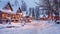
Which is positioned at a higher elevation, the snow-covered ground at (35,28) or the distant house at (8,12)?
the distant house at (8,12)

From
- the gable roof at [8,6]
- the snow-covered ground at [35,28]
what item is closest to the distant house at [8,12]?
the gable roof at [8,6]

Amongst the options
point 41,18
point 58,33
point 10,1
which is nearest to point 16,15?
point 10,1

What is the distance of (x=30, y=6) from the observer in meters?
1.80

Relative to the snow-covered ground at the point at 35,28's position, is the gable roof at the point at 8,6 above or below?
above

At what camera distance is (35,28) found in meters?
1.81

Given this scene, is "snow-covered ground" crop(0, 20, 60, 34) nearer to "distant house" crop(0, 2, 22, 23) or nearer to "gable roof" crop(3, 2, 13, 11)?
"distant house" crop(0, 2, 22, 23)

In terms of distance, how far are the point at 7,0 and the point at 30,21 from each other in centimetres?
41

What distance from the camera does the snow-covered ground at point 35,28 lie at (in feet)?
5.63

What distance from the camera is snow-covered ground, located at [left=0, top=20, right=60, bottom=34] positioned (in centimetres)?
172

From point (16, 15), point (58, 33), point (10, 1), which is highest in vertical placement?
point (10, 1)

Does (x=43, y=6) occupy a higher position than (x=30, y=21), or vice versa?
(x=43, y=6)

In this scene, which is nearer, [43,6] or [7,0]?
Result: [7,0]

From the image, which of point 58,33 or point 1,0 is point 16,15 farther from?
point 58,33

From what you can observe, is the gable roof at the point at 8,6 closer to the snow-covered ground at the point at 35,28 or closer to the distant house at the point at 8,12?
the distant house at the point at 8,12
